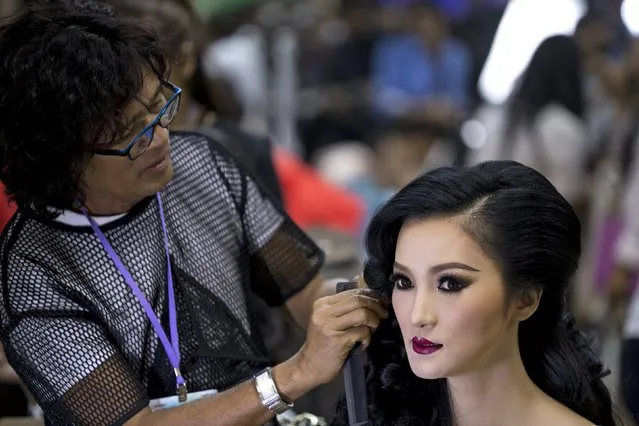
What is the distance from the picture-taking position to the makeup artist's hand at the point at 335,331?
6.70 ft

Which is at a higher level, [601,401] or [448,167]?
[448,167]

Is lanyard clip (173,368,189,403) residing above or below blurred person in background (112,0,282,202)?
below

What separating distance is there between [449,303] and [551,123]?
351cm

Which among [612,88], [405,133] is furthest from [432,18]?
[612,88]

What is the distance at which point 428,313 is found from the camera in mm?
1971

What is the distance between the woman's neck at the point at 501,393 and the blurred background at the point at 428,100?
1509 millimetres

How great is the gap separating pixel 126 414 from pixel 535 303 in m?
0.77

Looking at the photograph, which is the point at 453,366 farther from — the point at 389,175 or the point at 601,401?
the point at 389,175

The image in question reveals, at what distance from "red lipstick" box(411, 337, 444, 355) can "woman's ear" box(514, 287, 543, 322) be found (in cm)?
16

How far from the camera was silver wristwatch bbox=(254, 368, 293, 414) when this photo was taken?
210cm

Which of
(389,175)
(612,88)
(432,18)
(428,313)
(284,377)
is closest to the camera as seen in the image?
(428,313)

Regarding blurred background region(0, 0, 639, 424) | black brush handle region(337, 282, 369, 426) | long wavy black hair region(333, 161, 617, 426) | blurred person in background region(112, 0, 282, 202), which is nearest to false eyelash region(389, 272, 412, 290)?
long wavy black hair region(333, 161, 617, 426)

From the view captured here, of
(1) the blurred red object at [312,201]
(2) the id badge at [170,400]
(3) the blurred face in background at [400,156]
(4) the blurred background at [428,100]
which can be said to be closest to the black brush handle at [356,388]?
(2) the id badge at [170,400]

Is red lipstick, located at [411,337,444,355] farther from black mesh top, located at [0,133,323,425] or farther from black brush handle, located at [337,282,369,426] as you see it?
black mesh top, located at [0,133,323,425]
